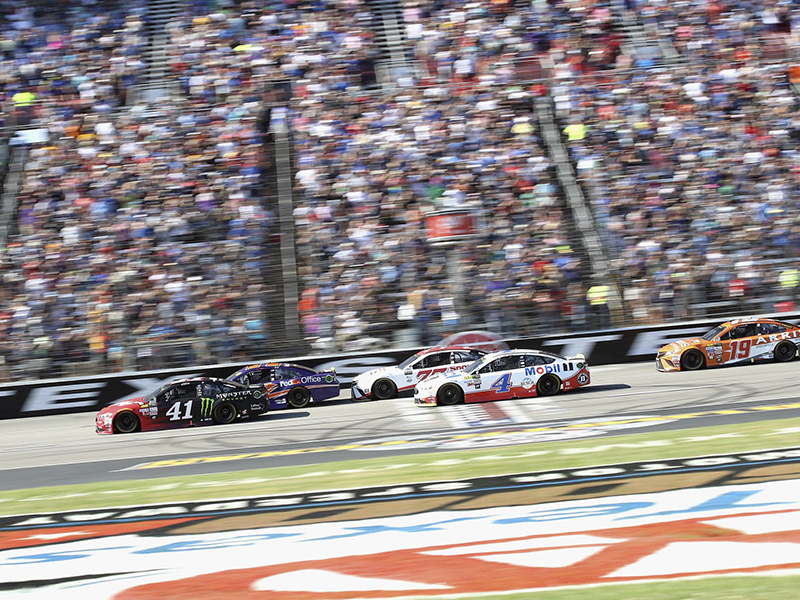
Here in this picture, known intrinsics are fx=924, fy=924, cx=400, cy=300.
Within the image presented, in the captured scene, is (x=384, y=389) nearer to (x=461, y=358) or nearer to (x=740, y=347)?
(x=461, y=358)

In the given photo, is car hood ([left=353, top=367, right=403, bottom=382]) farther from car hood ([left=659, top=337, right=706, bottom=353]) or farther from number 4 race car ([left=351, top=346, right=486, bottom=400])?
car hood ([left=659, top=337, right=706, bottom=353])

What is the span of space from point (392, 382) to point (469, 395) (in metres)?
2.12

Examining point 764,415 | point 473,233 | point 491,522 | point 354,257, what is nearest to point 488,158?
point 473,233

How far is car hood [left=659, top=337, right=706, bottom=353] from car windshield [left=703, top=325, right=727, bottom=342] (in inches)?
5.1

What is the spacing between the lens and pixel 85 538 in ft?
32.9

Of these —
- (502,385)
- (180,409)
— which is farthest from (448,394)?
(180,409)

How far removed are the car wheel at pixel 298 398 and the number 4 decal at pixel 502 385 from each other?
4.04 metres

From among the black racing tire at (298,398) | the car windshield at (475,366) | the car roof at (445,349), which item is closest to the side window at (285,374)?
the black racing tire at (298,398)

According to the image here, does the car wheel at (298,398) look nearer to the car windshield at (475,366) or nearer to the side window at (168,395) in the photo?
the side window at (168,395)

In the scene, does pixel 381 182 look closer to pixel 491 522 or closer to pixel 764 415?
pixel 764 415

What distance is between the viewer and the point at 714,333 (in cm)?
2020

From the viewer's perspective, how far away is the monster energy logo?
18141mm

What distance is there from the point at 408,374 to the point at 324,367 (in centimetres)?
263

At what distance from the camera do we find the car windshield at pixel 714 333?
66.0 ft
